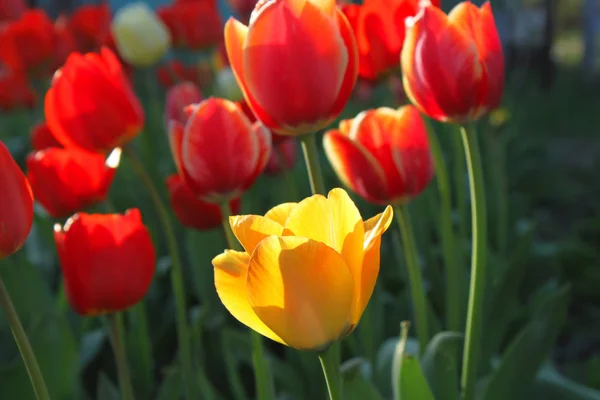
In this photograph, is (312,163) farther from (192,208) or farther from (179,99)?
(179,99)

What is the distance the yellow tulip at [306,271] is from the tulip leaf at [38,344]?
617 millimetres

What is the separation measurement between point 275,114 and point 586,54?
20.1 ft

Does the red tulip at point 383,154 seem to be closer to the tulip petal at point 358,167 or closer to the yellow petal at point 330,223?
the tulip petal at point 358,167

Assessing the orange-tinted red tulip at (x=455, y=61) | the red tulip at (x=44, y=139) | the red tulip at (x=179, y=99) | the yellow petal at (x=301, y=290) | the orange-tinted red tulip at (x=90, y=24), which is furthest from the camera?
the orange-tinted red tulip at (x=90, y=24)

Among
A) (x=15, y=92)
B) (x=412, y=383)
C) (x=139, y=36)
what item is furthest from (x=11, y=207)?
(x=15, y=92)

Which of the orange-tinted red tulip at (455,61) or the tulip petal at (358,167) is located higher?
the orange-tinted red tulip at (455,61)

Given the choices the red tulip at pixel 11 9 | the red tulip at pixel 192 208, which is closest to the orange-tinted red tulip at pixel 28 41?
the red tulip at pixel 11 9

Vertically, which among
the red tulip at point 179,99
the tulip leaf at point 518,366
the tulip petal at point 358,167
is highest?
the tulip petal at point 358,167

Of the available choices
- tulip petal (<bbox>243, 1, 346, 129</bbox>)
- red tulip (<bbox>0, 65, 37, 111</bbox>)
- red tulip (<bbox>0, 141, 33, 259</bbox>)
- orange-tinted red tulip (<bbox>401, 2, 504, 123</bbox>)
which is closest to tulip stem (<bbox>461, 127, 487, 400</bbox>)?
orange-tinted red tulip (<bbox>401, 2, 504, 123</bbox>)

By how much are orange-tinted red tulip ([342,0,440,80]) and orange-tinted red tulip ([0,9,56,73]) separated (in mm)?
1527

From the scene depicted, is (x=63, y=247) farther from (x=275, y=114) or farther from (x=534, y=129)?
(x=534, y=129)

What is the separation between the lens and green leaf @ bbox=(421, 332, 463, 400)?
81 centimetres

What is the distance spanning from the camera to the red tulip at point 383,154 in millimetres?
793

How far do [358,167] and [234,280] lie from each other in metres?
0.33
